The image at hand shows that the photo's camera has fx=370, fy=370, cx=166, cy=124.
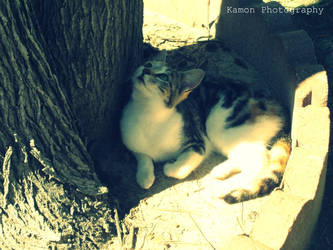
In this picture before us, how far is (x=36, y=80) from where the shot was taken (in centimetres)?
172

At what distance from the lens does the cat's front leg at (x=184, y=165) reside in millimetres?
2600

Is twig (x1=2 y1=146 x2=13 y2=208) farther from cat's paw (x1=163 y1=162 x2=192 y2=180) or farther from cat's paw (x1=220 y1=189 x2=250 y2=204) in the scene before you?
cat's paw (x1=220 y1=189 x2=250 y2=204)

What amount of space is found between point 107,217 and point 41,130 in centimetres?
78

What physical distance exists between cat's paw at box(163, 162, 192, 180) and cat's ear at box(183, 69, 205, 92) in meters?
0.54

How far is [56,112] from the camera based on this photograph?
1.88 metres

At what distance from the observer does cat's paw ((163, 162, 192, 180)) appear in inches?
102

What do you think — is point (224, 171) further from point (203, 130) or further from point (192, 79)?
point (192, 79)

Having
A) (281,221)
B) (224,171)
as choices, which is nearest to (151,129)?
(224,171)

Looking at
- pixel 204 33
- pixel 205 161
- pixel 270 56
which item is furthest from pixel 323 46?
pixel 205 161

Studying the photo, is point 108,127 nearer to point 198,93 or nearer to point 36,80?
point 198,93

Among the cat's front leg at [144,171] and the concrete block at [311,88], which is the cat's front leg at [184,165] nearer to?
the cat's front leg at [144,171]

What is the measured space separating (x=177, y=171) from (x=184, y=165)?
7 cm

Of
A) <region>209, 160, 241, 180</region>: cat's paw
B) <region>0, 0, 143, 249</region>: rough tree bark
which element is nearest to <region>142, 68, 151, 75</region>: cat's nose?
<region>0, 0, 143, 249</region>: rough tree bark

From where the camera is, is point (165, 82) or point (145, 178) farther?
point (145, 178)
